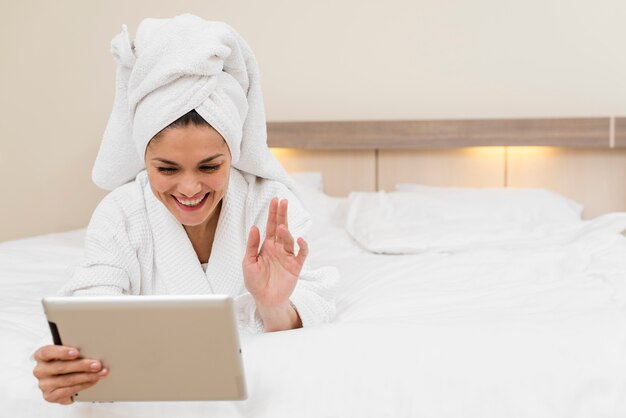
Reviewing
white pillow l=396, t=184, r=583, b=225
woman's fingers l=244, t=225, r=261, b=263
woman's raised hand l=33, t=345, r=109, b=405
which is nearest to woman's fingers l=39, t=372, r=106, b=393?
woman's raised hand l=33, t=345, r=109, b=405

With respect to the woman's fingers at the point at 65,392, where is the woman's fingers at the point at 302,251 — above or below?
above

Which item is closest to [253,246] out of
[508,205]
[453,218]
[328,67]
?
[453,218]

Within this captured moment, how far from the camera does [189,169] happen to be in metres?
1.18

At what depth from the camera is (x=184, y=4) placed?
11.4 ft

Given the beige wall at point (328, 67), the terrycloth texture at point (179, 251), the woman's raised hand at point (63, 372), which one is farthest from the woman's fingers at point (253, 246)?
the beige wall at point (328, 67)

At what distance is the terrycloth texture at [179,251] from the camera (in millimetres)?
1257

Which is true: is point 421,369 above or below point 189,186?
below

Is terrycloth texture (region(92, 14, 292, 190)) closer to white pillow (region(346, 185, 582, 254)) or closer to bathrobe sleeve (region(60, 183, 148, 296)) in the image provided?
bathrobe sleeve (region(60, 183, 148, 296))

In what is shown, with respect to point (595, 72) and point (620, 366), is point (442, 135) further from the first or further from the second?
point (620, 366)

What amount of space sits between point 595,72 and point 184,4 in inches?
85.4

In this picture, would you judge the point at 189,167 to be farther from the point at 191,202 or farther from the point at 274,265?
the point at 274,265

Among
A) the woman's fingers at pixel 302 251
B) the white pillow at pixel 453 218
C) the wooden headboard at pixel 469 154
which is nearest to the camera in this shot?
the woman's fingers at pixel 302 251

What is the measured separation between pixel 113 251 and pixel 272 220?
13.8 inches

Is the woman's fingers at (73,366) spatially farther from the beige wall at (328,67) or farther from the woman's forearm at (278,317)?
the beige wall at (328,67)
